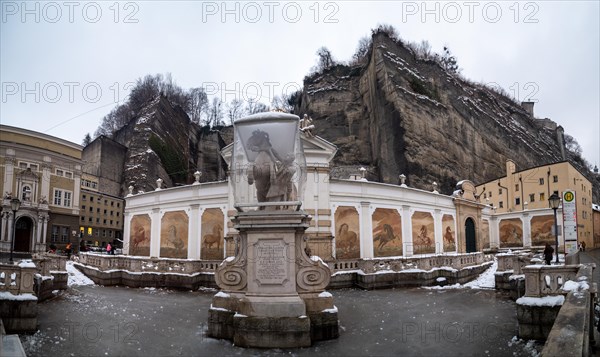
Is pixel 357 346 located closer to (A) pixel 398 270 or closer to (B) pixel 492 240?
(A) pixel 398 270

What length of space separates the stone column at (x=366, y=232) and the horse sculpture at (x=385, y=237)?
1.56 ft

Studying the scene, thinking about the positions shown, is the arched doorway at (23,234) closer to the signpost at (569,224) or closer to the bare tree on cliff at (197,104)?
the signpost at (569,224)

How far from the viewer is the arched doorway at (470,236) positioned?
103ft

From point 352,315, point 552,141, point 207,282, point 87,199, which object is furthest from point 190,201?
point 552,141

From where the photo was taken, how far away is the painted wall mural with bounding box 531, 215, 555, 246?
126ft

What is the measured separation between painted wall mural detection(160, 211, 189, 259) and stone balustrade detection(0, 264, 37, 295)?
49.1 ft

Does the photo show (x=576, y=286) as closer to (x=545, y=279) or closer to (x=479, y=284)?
(x=545, y=279)

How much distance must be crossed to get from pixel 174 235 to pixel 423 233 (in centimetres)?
1518

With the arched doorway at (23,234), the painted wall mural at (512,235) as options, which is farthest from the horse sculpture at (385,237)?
the arched doorway at (23,234)

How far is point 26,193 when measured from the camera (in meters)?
40.6

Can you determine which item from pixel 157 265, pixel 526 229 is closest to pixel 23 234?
pixel 157 265

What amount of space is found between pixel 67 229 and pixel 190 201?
27.6m

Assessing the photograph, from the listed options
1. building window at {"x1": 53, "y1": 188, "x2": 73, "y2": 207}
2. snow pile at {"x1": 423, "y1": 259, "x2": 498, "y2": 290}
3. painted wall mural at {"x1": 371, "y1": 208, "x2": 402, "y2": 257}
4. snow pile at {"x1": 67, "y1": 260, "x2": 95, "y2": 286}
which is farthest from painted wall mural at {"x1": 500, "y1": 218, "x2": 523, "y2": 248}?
building window at {"x1": 53, "y1": 188, "x2": 73, "y2": 207}

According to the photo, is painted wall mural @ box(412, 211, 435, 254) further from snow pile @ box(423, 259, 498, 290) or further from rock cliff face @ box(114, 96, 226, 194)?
rock cliff face @ box(114, 96, 226, 194)
